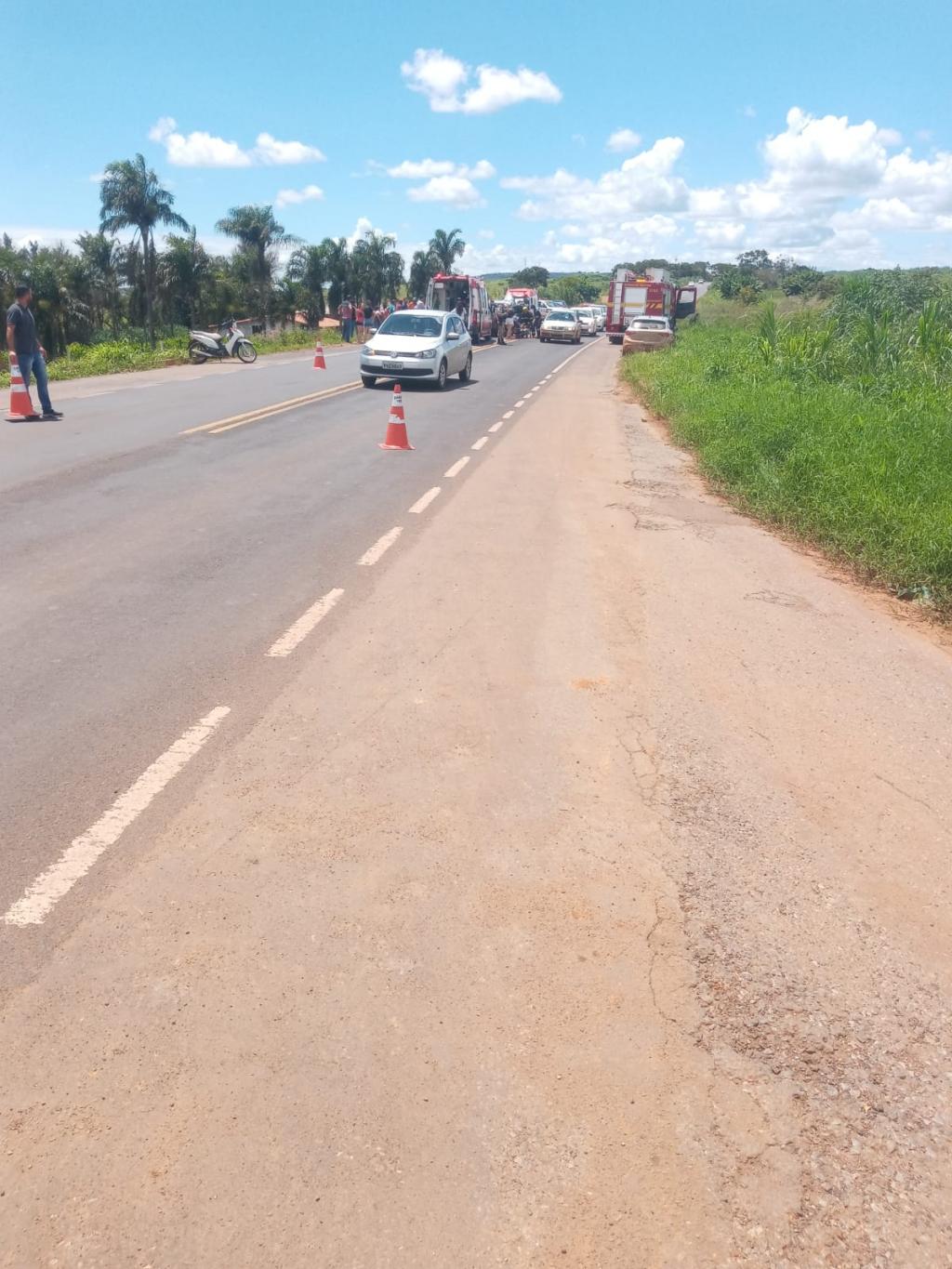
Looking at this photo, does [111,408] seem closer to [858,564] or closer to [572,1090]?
[858,564]

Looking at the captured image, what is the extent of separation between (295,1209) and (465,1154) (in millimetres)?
436

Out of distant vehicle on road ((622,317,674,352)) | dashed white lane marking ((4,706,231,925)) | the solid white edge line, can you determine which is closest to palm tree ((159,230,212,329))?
the solid white edge line

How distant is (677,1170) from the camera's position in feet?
8.32

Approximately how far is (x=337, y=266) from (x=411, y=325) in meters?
49.5

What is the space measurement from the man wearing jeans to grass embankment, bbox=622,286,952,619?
9.85 m

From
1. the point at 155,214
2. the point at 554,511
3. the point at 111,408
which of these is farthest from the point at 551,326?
the point at 554,511

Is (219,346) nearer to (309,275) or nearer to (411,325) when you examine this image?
(411,325)

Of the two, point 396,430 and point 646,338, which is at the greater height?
point 396,430

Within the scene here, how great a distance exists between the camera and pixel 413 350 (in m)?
22.1

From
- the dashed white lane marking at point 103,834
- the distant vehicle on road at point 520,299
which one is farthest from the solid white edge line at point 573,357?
the dashed white lane marking at point 103,834

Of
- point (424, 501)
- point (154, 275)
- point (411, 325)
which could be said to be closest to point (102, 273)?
point (154, 275)

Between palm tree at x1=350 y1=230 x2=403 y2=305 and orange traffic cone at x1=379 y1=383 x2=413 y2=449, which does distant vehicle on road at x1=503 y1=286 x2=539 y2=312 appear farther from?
orange traffic cone at x1=379 y1=383 x2=413 y2=449

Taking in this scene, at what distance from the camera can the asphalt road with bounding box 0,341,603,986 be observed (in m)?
4.24

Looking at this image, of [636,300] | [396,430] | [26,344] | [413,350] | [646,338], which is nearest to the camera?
[396,430]
